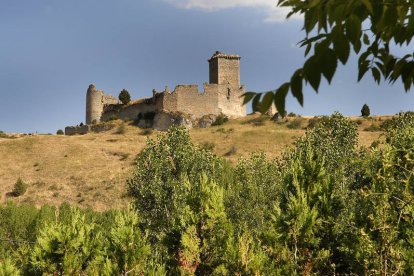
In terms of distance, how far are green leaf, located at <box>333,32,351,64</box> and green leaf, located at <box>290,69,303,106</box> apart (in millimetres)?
228

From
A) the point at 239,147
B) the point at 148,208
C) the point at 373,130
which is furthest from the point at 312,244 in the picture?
the point at 373,130

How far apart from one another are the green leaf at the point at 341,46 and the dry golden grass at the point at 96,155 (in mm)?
51845

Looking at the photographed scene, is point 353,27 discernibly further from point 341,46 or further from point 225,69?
point 225,69

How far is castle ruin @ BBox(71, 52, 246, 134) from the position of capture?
7531 cm

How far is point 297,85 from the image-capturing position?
2771mm

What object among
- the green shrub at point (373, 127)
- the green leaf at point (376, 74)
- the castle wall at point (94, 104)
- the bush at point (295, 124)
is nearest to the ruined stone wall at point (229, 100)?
the bush at point (295, 124)

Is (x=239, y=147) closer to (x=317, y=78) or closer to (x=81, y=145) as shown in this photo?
(x=81, y=145)

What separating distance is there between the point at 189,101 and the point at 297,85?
73.1 meters

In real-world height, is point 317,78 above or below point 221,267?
above

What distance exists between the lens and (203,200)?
21.9 m

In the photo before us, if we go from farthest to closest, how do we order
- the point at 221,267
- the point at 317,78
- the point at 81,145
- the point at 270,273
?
the point at 81,145 → the point at 221,267 → the point at 270,273 → the point at 317,78

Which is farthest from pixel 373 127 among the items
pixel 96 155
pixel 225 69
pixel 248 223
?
pixel 248 223

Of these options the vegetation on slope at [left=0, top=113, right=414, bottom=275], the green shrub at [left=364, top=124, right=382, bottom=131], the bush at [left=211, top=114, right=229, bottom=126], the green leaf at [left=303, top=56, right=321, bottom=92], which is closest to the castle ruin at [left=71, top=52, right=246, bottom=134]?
the bush at [left=211, top=114, right=229, bottom=126]

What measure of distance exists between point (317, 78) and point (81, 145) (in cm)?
7153
